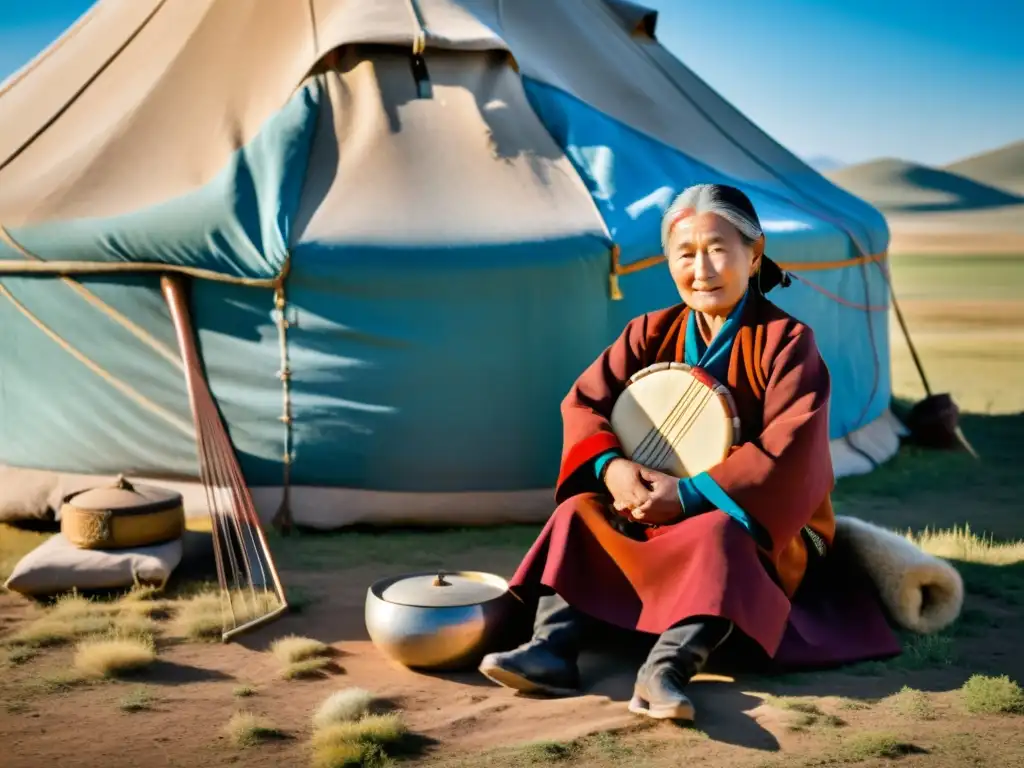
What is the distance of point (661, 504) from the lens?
2.91 m

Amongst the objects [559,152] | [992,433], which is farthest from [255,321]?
[992,433]

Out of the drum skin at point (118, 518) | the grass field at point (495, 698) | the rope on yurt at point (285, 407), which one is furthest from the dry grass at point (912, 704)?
the rope on yurt at point (285, 407)

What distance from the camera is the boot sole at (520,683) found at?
288 centimetres

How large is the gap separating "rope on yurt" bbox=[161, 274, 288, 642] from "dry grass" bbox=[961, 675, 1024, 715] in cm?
200

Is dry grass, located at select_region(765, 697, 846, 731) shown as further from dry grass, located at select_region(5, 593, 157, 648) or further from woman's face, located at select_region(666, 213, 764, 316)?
dry grass, located at select_region(5, 593, 157, 648)

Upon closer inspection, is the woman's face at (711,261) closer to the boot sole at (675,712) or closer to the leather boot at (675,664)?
the leather boot at (675,664)

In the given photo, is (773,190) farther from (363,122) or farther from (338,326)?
(338,326)

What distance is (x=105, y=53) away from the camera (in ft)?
19.3

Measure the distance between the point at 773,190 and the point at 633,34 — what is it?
4.94 ft

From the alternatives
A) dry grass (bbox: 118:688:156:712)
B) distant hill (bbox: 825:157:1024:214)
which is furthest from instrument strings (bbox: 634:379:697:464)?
distant hill (bbox: 825:157:1024:214)

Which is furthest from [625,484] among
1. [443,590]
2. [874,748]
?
[874,748]

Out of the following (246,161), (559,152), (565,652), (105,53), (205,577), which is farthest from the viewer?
(105,53)

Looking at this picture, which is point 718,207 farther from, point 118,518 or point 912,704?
point 118,518

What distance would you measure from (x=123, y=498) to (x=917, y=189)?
73551 mm
